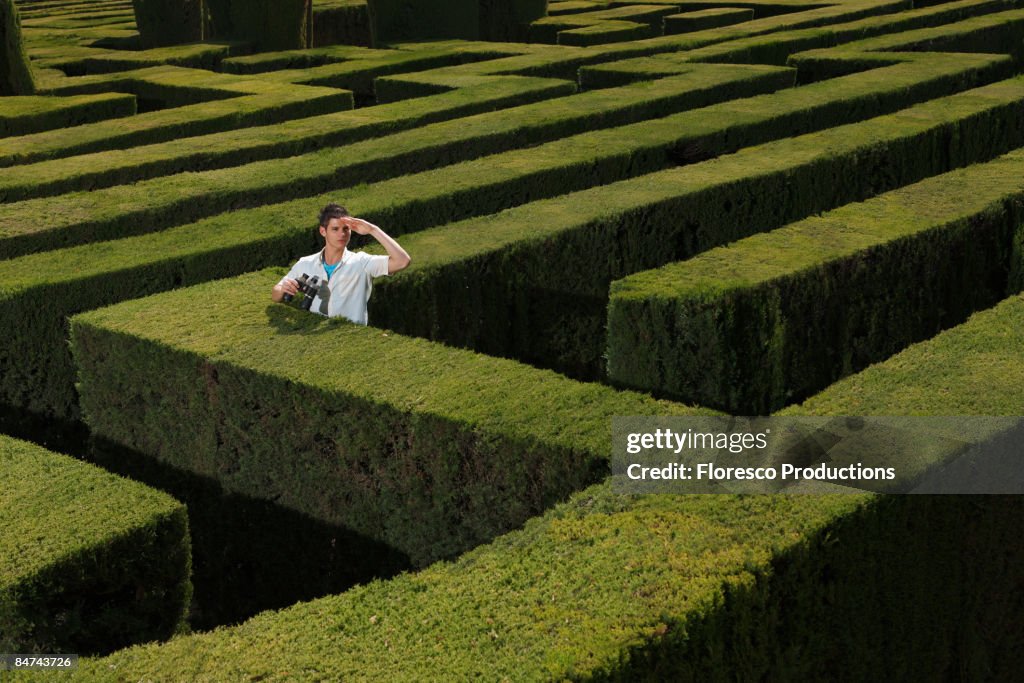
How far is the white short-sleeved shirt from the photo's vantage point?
9.10m

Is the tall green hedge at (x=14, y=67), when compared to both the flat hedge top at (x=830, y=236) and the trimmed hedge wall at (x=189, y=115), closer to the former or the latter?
the trimmed hedge wall at (x=189, y=115)

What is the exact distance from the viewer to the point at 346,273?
9125mm

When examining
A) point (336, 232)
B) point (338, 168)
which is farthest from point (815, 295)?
point (338, 168)

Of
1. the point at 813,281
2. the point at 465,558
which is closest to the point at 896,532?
the point at 465,558

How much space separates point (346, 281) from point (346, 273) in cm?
6

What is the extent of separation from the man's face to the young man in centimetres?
2

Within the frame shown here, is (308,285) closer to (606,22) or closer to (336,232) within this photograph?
(336,232)

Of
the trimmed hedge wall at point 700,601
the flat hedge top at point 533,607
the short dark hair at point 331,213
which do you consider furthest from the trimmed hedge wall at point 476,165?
the flat hedge top at point 533,607

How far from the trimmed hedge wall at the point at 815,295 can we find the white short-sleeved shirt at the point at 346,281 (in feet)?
5.59

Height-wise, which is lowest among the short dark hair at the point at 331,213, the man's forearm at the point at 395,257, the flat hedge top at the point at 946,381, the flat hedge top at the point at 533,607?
the flat hedge top at the point at 533,607

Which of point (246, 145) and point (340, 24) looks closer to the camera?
point (246, 145)

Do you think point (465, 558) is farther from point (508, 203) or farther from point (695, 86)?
point (695, 86)

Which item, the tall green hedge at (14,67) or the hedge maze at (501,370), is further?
the tall green hedge at (14,67)

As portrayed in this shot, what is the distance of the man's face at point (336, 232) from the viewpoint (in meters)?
8.87
